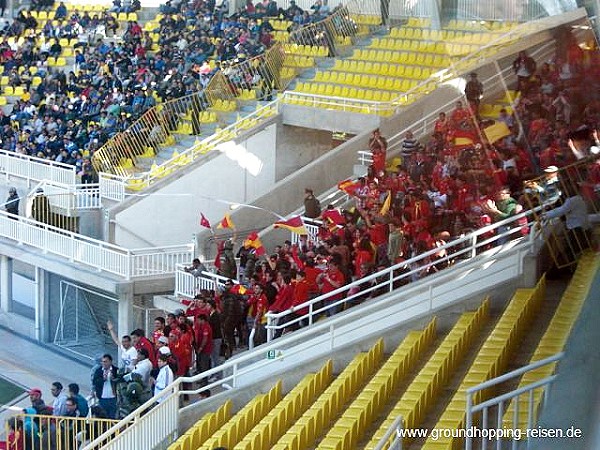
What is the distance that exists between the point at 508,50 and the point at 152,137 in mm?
10593

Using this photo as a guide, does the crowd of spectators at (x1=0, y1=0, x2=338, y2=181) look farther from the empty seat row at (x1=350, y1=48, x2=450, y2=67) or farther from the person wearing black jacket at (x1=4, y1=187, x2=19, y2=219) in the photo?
the empty seat row at (x1=350, y1=48, x2=450, y2=67)

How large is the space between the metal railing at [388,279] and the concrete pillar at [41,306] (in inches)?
186

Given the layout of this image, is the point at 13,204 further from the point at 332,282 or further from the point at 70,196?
the point at 332,282

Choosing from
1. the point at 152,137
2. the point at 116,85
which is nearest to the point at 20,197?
the point at 152,137

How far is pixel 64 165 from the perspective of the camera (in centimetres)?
1619

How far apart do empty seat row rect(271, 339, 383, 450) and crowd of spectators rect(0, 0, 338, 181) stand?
8.09m

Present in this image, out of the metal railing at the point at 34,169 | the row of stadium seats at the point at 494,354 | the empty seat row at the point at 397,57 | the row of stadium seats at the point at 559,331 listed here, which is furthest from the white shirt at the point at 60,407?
the metal railing at the point at 34,169

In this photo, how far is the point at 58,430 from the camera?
908 cm

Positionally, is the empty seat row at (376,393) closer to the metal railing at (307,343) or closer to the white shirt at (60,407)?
the metal railing at (307,343)

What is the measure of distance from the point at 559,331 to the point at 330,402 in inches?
102

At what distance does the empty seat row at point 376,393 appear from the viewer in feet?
23.9

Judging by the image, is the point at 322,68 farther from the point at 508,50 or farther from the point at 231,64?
the point at 508,50

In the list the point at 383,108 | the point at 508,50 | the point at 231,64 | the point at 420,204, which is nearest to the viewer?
the point at 508,50

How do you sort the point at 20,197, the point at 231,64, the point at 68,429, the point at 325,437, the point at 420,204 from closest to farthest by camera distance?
1. the point at 325,437
2. the point at 68,429
3. the point at 420,204
4. the point at 20,197
5. the point at 231,64
